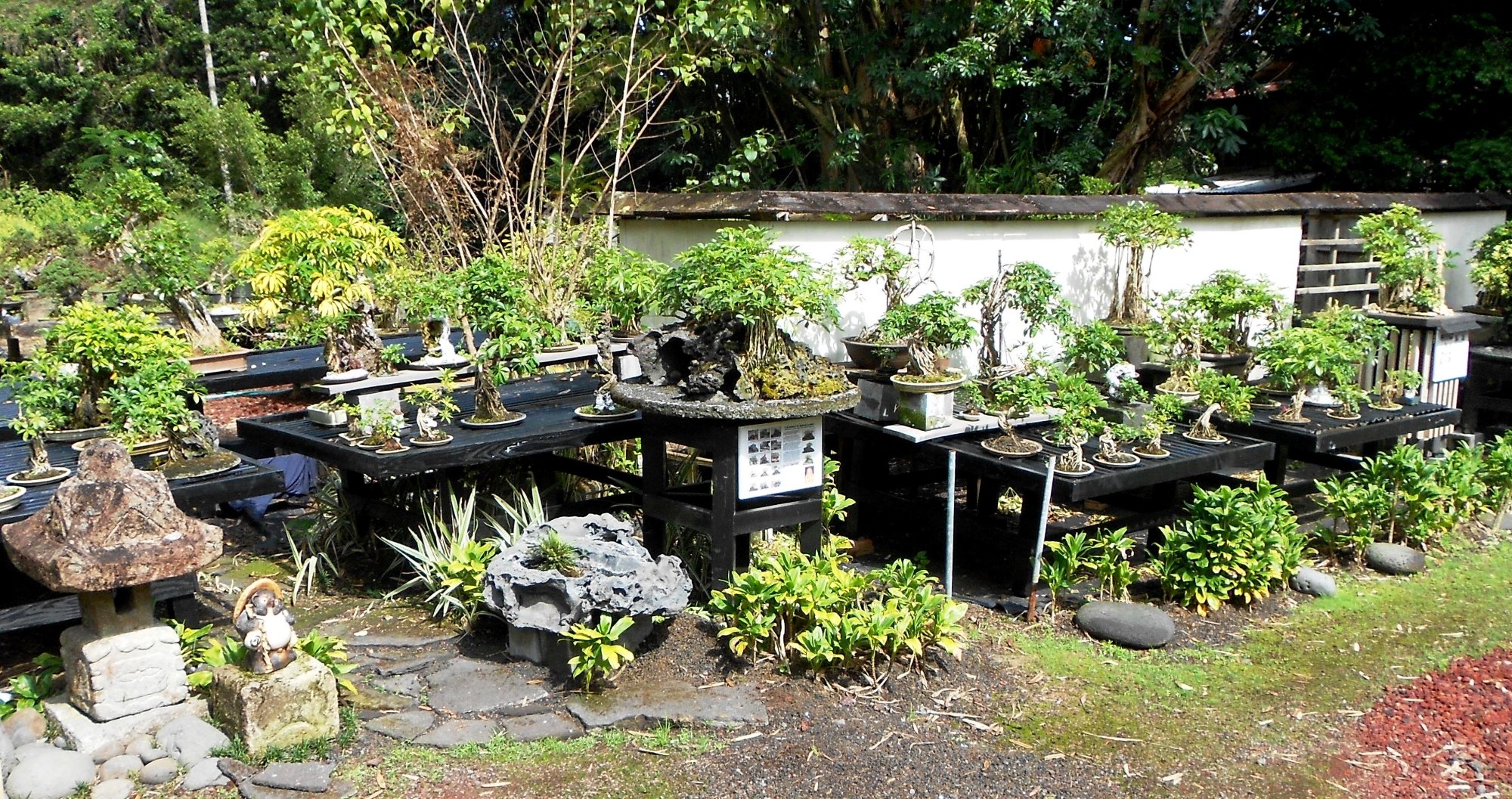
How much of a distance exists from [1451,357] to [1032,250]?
336 centimetres

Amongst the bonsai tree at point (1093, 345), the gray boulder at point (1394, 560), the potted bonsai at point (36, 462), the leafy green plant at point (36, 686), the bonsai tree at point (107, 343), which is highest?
the bonsai tree at point (107, 343)

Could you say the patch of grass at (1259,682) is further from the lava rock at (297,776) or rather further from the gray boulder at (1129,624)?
the lava rock at (297,776)

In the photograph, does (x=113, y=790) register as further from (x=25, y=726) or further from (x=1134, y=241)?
(x=1134, y=241)

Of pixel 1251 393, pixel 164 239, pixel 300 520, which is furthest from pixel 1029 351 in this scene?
pixel 164 239

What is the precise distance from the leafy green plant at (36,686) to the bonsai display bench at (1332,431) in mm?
5992

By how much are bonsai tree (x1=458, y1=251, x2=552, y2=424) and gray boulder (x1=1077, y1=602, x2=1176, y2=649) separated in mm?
3047

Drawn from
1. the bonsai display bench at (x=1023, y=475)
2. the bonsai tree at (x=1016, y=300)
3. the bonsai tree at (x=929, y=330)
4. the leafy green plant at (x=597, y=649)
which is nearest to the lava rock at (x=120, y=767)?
the leafy green plant at (x=597, y=649)

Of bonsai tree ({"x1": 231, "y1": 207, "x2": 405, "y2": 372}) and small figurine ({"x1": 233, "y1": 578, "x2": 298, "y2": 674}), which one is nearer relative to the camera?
small figurine ({"x1": 233, "y1": 578, "x2": 298, "y2": 674})

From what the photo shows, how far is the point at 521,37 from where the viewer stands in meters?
11.0

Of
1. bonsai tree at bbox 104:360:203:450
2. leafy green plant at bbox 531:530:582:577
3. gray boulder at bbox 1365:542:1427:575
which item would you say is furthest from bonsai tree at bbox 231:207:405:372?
gray boulder at bbox 1365:542:1427:575

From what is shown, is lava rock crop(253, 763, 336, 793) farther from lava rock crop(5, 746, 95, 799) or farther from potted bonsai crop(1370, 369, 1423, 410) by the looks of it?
potted bonsai crop(1370, 369, 1423, 410)

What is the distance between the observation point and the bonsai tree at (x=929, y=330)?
6074mm

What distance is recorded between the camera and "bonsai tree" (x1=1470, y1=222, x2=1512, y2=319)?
881 cm

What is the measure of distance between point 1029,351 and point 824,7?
17.4ft
